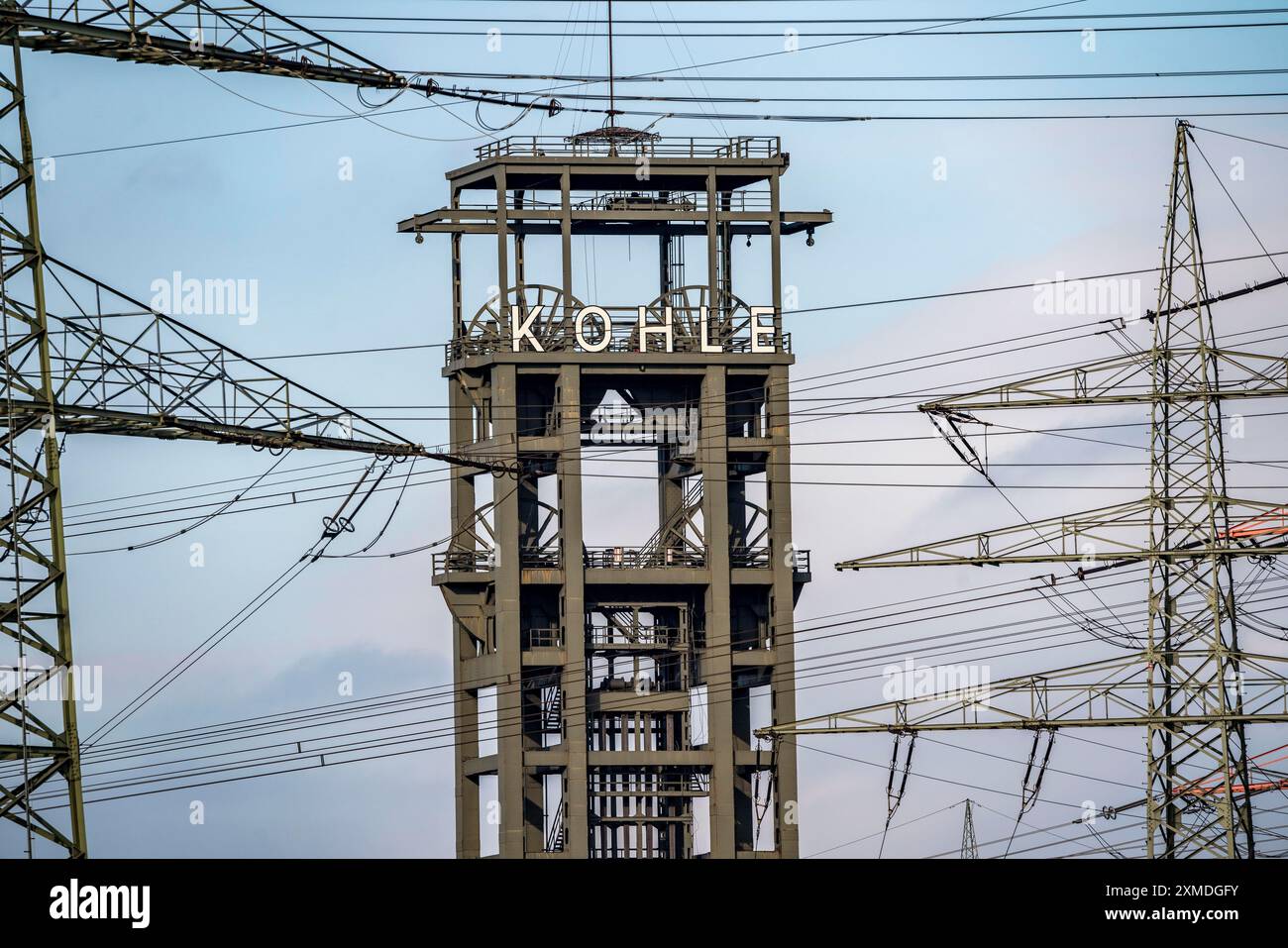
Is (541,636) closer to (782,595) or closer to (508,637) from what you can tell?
(508,637)

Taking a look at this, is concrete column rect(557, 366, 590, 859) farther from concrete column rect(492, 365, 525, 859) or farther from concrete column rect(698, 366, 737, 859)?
concrete column rect(698, 366, 737, 859)

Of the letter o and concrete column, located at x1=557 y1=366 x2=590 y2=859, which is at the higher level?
the letter o

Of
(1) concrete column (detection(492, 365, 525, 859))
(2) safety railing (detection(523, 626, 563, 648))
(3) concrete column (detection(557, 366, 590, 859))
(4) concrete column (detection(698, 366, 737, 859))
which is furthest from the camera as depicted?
(2) safety railing (detection(523, 626, 563, 648))

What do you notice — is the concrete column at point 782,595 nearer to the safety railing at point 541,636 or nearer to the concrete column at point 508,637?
the safety railing at point 541,636

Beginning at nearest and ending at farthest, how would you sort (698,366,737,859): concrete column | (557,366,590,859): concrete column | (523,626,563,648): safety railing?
1. (557,366,590,859): concrete column
2. (698,366,737,859): concrete column
3. (523,626,563,648): safety railing

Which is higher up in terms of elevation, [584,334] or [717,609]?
[584,334]

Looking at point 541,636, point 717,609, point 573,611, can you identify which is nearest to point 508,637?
point 541,636

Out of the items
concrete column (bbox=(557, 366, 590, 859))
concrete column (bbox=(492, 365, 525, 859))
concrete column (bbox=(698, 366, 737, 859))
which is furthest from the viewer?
concrete column (bbox=(698, 366, 737, 859))

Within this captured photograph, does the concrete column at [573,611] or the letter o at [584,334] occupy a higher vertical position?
the letter o at [584,334]

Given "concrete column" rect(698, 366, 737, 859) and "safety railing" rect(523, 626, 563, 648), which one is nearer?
"concrete column" rect(698, 366, 737, 859)

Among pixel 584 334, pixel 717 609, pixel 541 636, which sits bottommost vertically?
pixel 541 636

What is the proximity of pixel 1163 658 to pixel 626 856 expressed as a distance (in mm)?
46375

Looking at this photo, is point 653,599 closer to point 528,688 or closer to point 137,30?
point 528,688
